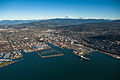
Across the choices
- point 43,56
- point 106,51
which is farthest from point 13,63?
point 106,51

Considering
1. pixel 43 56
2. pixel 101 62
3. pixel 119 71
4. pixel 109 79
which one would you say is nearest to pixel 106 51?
pixel 101 62

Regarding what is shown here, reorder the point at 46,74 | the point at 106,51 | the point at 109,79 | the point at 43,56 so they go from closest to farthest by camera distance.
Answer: the point at 109,79
the point at 46,74
the point at 43,56
the point at 106,51

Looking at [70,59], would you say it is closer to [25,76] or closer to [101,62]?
[101,62]

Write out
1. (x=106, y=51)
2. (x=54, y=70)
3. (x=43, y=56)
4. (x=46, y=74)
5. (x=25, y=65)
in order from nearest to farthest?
1. (x=46, y=74)
2. (x=54, y=70)
3. (x=25, y=65)
4. (x=43, y=56)
5. (x=106, y=51)

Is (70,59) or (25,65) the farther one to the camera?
(70,59)

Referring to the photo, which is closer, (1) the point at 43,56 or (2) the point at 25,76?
→ (2) the point at 25,76

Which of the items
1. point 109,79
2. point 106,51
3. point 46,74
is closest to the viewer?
point 109,79

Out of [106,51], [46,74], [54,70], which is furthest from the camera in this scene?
[106,51]

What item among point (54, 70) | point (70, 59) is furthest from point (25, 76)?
point (70, 59)

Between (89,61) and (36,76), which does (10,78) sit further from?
(89,61)
